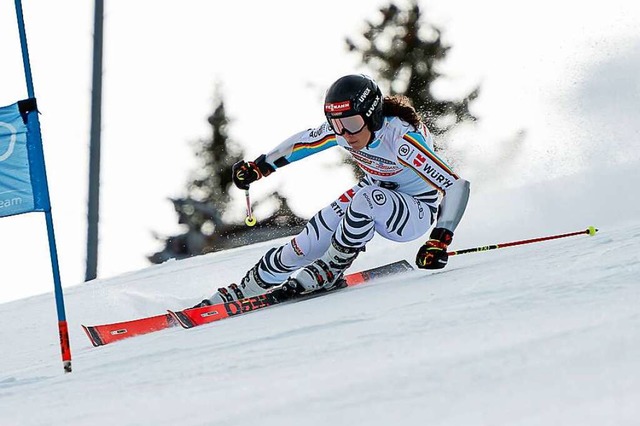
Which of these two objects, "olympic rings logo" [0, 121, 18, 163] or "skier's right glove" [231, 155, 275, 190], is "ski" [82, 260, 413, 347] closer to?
"skier's right glove" [231, 155, 275, 190]

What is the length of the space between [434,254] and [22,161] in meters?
1.88

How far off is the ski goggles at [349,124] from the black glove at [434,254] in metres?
0.67

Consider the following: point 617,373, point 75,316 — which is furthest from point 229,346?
point 75,316

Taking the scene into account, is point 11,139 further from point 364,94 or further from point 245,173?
point 364,94

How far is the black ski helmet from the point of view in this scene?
444 cm

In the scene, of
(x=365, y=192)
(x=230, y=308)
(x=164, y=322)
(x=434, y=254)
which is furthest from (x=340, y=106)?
(x=164, y=322)

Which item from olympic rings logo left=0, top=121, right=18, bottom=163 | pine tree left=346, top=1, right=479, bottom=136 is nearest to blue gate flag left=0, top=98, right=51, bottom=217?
olympic rings logo left=0, top=121, right=18, bottom=163

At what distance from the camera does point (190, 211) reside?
59.3ft

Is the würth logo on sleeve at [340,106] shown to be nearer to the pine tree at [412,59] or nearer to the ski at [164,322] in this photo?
the ski at [164,322]

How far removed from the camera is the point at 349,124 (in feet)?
14.7

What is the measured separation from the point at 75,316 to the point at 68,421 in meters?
3.93

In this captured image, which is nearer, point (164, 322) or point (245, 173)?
point (164, 322)

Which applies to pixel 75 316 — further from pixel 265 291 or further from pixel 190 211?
pixel 190 211

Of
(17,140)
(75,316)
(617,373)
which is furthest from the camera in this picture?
(75,316)
